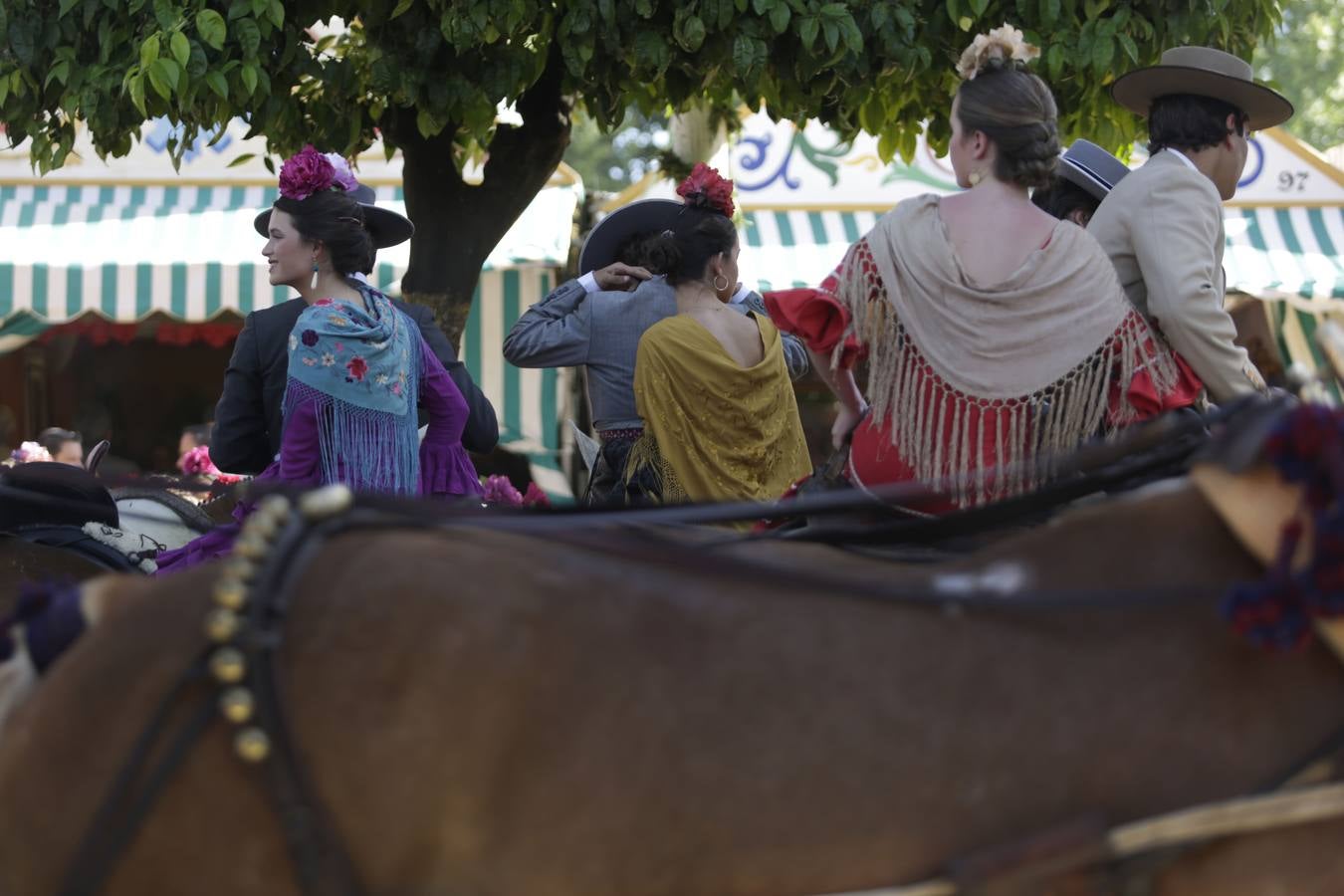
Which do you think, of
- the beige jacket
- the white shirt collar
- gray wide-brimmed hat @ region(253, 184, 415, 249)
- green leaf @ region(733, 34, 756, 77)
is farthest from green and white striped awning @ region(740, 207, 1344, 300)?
the beige jacket

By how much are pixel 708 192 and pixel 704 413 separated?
2.47 ft

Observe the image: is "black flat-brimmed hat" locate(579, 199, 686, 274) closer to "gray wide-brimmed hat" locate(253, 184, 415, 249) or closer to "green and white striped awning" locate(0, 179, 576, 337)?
"gray wide-brimmed hat" locate(253, 184, 415, 249)

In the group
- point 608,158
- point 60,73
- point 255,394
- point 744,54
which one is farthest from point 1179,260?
point 608,158

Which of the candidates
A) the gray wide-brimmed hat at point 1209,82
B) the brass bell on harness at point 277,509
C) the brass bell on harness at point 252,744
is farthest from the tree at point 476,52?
the brass bell on harness at point 252,744

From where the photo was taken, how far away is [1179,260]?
312 cm

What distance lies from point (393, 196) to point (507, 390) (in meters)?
1.80

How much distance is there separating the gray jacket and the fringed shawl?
0.84 m

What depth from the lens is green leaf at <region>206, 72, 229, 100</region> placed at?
384cm

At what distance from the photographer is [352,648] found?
161cm

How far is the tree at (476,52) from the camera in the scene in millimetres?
3955

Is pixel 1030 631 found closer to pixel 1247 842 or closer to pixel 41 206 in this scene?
pixel 1247 842

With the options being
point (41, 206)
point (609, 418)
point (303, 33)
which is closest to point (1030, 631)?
point (609, 418)

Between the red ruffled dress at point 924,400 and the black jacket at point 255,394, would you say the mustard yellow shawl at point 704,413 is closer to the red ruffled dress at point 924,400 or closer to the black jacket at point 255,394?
the black jacket at point 255,394

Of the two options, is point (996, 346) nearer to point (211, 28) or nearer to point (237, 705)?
point (237, 705)
